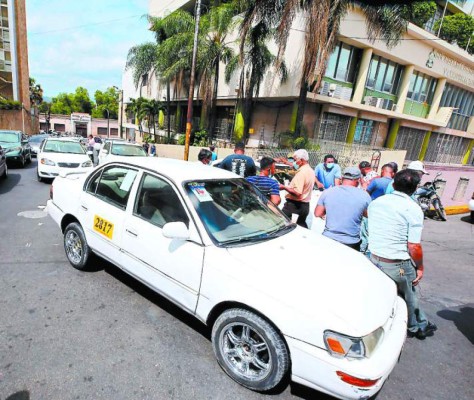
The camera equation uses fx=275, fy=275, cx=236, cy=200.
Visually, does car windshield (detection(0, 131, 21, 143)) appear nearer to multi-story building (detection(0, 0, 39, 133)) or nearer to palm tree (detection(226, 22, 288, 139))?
palm tree (detection(226, 22, 288, 139))

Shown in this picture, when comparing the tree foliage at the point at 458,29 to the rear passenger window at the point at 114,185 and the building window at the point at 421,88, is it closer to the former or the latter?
the building window at the point at 421,88

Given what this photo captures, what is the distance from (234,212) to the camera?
288 cm

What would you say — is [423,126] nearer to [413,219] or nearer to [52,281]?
[413,219]

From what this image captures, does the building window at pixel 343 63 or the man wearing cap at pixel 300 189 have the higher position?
the building window at pixel 343 63

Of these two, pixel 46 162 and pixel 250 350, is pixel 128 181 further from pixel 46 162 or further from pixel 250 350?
pixel 46 162

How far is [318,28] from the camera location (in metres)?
11.2

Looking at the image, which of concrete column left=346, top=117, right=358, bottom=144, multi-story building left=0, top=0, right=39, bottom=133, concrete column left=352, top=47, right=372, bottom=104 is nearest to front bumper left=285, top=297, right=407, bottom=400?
concrete column left=352, top=47, right=372, bottom=104

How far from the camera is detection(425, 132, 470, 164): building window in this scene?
2478cm

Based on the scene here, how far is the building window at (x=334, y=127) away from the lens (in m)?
16.9

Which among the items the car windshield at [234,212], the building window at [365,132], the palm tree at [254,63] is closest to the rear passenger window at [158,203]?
the car windshield at [234,212]

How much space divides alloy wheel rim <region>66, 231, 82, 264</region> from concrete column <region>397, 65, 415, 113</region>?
848 inches

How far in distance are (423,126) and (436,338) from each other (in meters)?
24.6

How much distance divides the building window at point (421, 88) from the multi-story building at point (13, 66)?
37893mm

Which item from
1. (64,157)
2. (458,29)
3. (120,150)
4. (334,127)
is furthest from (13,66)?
(458,29)
